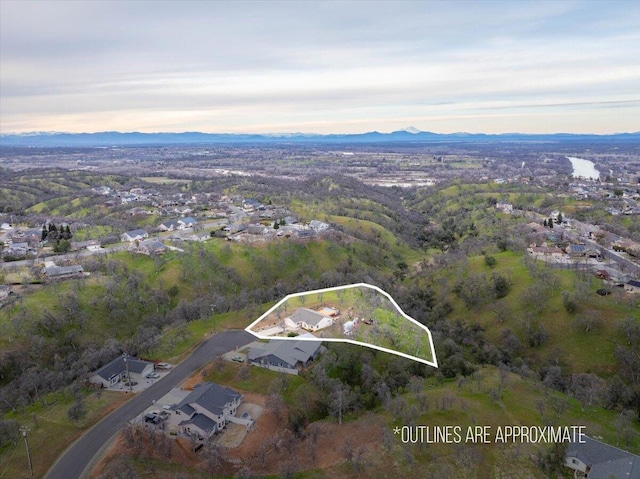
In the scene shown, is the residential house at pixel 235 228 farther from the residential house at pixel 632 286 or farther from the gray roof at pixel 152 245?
the residential house at pixel 632 286

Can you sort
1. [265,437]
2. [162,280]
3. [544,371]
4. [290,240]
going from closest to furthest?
1. [265,437]
2. [544,371]
3. [162,280]
4. [290,240]

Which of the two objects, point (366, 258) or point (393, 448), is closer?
point (393, 448)

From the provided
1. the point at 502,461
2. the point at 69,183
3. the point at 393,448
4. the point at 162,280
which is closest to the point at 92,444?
the point at 393,448

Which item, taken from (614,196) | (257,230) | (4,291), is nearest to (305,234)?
(257,230)

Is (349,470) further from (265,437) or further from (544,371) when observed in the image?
(544,371)

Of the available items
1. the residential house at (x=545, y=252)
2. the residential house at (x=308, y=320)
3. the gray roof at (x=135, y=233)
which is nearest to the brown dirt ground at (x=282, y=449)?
the residential house at (x=308, y=320)
